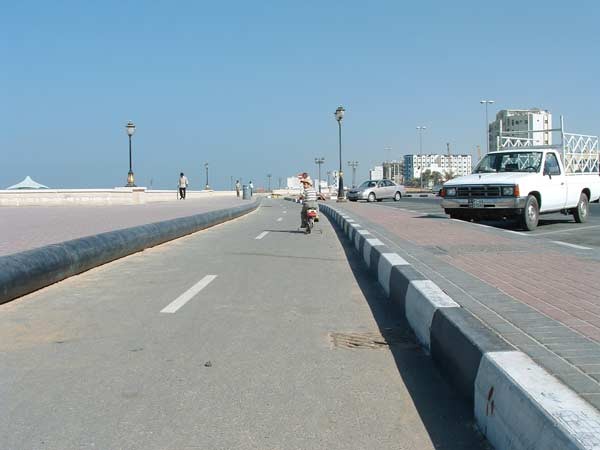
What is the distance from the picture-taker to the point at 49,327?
18.0 ft

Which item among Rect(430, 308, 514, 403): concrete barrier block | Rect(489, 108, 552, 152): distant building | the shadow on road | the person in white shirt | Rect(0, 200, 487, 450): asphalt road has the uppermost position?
Rect(489, 108, 552, 152): distant building

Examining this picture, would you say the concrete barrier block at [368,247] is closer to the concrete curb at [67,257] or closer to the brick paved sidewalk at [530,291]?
the brick paved sidewalk at [530,291]

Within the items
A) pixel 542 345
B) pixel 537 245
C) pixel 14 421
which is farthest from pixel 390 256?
pixel 14 421

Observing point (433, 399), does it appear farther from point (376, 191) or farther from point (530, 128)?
point (376, 191)

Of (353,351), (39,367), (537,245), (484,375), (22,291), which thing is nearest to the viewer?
(484,375)

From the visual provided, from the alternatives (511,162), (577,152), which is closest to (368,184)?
(577,152)

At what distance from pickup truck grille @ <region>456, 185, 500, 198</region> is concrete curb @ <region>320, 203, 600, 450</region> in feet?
30.6

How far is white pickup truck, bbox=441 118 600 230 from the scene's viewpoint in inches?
536

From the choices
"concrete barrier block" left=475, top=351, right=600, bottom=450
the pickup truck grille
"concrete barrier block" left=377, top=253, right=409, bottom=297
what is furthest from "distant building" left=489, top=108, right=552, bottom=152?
"concrete barrier block" left=475, top=351, right=600, bottom=450

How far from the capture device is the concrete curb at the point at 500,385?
239 centimetres

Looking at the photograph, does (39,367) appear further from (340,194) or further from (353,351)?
(340,194)

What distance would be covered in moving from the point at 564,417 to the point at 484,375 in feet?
2.60

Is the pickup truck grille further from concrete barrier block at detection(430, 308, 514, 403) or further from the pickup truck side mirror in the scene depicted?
concrete barrier block at detection(430, 308, 514, 403)

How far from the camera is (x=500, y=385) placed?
294 cm
